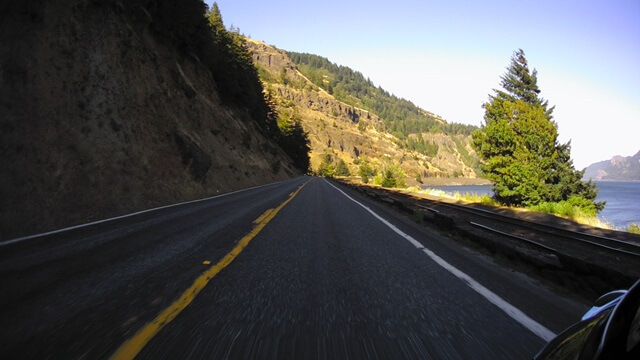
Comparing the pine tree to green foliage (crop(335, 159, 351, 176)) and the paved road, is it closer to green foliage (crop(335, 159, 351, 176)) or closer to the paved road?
the paved road

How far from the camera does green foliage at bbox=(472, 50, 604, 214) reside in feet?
90.0

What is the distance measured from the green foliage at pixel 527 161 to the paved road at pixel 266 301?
25617 millimetres

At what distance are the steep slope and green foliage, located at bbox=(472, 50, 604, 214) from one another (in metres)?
22.8

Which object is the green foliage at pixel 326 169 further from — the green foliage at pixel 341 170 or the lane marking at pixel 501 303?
the lane marking at pixel 501 303

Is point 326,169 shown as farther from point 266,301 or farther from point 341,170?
point 266,301

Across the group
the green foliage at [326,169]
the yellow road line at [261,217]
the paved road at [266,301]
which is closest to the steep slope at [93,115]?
the paved road at [266,301]

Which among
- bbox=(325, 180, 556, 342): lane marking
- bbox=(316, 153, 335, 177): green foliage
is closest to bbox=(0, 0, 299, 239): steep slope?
bbox=(325, 180, 556, 342): lane marking

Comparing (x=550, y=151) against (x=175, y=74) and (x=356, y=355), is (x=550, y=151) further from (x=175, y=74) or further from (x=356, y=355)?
(x=356, y=355)

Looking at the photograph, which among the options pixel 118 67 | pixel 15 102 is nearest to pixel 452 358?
pixel 15 102

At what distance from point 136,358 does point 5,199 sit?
841 cm

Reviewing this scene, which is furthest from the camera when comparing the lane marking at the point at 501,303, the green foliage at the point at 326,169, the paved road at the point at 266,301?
the green foliage at the point at 326,169

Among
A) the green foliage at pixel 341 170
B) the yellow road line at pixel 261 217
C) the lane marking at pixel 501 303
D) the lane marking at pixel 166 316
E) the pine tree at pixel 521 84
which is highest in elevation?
the pine tree at pixel 521 84

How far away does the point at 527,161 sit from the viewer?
28.5 meters

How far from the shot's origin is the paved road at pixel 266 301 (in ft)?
8.26
